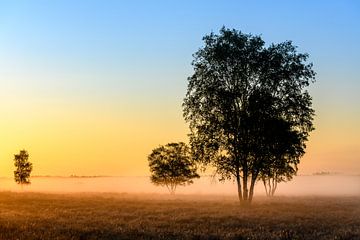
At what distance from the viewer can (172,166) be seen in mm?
98938

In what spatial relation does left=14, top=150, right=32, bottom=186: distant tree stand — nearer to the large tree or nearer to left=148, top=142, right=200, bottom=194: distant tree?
left=148, top=142, right=200, bottom=194: distant tree

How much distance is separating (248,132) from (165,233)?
27018 mm

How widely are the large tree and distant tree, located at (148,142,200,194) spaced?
4619 cm

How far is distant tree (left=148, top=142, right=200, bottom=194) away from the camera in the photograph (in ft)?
324

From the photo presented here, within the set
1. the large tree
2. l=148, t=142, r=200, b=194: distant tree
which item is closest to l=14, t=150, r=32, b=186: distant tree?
l=148, t=142, r=200, b=194: distant tree

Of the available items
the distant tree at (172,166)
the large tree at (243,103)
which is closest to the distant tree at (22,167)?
the distant tree at (172,166)

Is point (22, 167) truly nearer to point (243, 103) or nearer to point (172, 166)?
point (172, 166)

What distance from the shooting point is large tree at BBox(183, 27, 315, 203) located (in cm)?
5100

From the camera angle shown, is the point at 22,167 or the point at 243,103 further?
the point at 22,167

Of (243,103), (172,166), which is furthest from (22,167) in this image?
(243,103)

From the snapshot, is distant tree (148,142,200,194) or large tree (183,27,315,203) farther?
distant tree (148,142,200,194)

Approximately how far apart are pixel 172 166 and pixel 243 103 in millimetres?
49034

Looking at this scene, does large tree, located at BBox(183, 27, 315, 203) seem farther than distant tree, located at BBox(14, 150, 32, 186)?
No

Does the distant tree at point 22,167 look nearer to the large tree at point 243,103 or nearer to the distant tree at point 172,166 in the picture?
the distant tree at point 172,166
